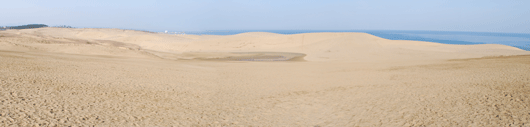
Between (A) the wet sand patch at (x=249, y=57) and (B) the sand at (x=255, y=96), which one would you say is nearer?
(B) the sand at (x=255, y=96)

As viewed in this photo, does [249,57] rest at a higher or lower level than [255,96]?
lower

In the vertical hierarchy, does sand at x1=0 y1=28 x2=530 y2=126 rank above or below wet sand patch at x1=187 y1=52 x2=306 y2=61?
above

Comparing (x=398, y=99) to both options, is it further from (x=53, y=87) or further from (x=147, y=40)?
(x=147, y=40)

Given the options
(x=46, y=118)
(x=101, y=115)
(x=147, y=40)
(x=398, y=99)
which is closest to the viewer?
(x=46, y=118)

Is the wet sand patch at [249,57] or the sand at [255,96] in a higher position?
the sand at [255,96]

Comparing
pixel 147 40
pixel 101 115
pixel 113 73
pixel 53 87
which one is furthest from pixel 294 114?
→ pixel 147 40

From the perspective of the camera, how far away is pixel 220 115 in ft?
21.3

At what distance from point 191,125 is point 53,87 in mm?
3977

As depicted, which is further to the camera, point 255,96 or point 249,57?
point 249,57

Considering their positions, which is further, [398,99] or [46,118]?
[398,99]

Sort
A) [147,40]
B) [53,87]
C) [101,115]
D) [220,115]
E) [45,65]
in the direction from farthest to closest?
[147,40]
[45,65]
[53,87]
[220,115]
[101,115]

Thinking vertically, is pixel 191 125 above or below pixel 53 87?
below

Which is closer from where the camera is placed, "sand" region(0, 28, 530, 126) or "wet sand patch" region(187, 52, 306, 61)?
"sand" region(0, 28, 530, 126)

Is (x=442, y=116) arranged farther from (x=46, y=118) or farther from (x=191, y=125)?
(x=46, y=118)
